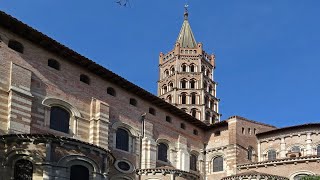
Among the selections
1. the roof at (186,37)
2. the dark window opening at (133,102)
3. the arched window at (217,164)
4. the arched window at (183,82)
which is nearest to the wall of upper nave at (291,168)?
the arched window at (217,164)

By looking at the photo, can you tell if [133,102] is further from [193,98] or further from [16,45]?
[193,98]

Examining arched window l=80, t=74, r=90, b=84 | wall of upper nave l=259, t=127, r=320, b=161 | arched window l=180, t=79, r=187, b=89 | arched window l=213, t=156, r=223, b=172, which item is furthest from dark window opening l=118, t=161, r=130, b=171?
arched window l=180, t=79, r=187, b=89

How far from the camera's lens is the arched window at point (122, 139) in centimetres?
3552

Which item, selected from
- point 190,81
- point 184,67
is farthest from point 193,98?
point 184,67

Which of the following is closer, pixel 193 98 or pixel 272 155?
pixel 272 155

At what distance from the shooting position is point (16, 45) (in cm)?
2955

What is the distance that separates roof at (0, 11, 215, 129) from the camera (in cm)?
2875

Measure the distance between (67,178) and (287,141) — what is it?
2572 cm

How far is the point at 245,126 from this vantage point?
4500 cm

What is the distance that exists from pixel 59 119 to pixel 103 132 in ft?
11.7

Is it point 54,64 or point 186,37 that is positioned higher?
point 186,37

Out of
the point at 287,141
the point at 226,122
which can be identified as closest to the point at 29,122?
the point at 226,122

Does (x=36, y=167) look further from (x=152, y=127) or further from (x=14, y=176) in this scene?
(x=152, y=127)

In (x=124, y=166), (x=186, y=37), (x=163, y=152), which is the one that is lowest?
(x=124, y=166)
